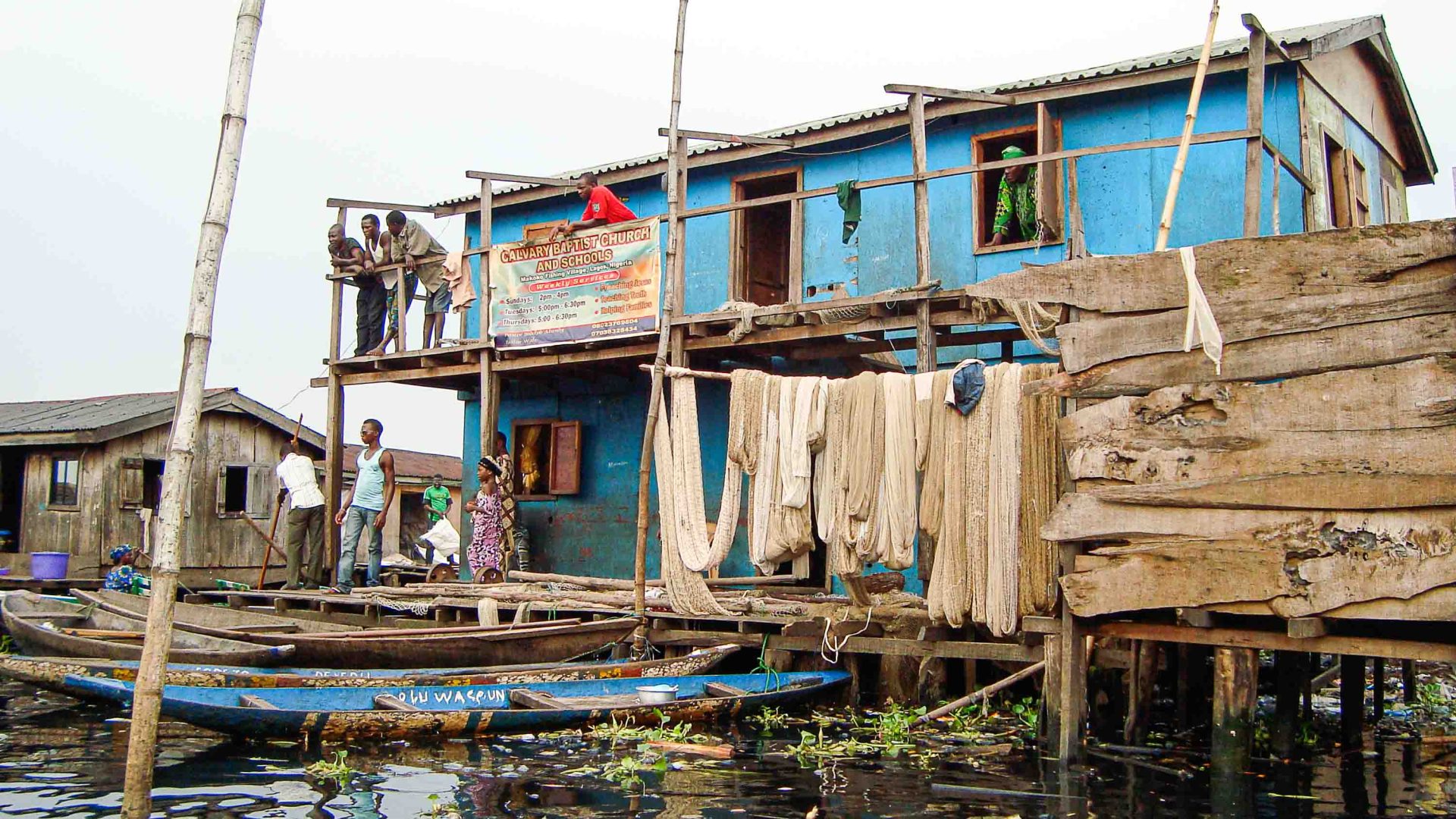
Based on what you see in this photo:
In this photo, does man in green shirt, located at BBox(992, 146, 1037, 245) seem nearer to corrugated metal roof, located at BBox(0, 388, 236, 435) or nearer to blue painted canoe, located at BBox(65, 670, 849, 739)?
blue painted canoe, located at BBox(65, 670, 849, 739)

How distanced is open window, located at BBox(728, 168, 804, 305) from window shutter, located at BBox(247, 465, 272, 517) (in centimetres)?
1081

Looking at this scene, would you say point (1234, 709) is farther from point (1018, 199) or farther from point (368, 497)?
point (368, 497)

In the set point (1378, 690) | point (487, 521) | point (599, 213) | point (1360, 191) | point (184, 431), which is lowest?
point (1378, 690)

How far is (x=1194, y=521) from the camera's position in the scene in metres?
6.39

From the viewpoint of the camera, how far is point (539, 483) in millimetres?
16266

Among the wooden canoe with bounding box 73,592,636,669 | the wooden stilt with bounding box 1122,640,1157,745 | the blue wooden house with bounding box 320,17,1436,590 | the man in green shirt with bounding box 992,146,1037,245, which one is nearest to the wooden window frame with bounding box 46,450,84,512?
the blue wooden house with bounding box 320,17,1436,590

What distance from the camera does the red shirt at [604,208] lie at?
1297 cm

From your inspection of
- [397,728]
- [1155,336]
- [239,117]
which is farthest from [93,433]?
[1155,336]

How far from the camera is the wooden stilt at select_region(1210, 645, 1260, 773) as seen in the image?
21.5 feet

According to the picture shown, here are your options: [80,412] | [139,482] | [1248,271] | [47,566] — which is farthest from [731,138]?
[80,412]

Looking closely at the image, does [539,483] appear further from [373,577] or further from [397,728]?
[397,728]

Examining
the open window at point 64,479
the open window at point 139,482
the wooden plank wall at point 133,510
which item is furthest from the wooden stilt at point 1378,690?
the open window at point 64,479

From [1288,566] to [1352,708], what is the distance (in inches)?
110

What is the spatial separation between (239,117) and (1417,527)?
5.78m
